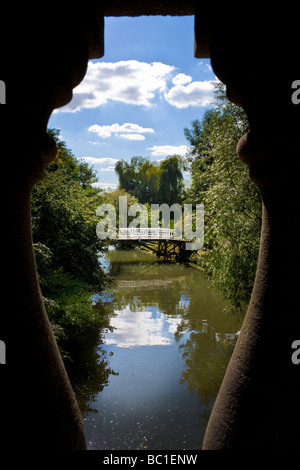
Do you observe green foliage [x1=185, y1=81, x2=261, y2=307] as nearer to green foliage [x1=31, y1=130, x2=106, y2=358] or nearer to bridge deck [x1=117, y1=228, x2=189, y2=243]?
green foliage [x1=31, y1=130, x2=106, y2=358]

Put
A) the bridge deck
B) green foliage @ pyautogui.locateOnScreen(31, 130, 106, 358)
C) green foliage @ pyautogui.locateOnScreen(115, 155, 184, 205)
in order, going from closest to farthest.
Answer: green foliage @ pyautogui.locateOnScreen(31, 130, 106, 358)
the bridge deck
green foliage @ pyautogui.locateOnScreen(115, 155, 184, 205)

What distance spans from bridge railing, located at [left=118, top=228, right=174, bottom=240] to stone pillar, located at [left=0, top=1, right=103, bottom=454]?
24510mm

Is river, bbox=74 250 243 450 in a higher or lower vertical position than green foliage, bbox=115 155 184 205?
lower

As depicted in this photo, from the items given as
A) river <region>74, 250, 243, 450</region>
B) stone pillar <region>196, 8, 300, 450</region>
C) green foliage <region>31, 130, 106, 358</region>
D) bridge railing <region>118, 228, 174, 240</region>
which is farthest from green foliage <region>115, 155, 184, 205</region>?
stone pillar <region>196, 8, 300, 450</region>

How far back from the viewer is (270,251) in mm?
1655

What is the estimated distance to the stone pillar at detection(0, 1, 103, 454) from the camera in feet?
5.08

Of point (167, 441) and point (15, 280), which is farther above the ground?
point (15, 280)

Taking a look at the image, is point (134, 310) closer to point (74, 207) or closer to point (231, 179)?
point (74, 207)

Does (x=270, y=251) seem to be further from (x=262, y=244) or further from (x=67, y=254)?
(x=67, y=254)

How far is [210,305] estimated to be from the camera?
42.7ft

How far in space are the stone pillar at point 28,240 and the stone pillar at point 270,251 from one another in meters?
0.86

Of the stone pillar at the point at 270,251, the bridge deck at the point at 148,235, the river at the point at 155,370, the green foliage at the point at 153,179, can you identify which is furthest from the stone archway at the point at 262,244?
the green foliage at the point at 153,179

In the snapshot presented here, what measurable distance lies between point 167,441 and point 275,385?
4330 millimetres
